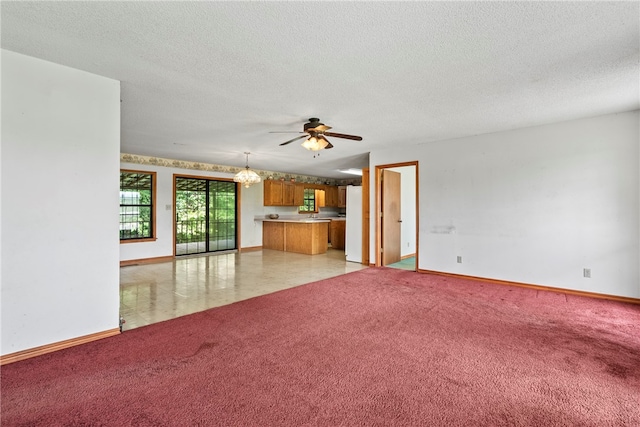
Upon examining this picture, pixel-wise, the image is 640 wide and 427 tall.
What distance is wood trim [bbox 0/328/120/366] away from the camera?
2.28 m

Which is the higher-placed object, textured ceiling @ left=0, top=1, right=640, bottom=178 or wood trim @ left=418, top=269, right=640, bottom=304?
textured ceiling @ left=0, top=1, right=640, bottom=178

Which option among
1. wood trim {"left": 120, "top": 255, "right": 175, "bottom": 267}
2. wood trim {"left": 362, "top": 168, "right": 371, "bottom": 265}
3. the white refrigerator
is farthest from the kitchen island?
wood trim {"left": 120, "top": 255, "right": 175, "bottom": 267}

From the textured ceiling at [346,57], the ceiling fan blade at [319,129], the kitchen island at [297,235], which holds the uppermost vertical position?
the textured ceiling at [346,57]

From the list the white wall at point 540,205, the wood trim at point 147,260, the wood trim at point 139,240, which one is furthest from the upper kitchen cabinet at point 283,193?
the white wall at point 540,205

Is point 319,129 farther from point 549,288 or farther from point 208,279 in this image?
point 549,288

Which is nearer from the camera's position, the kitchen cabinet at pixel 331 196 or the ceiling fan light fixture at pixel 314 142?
the ceiling fan light fixture at pixel 314 142

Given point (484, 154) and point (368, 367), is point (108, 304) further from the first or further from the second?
point (484, 154)

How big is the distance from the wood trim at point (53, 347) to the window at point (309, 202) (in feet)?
25.6

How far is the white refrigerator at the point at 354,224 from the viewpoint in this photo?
6.69 meters

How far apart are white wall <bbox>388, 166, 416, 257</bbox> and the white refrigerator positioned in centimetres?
112

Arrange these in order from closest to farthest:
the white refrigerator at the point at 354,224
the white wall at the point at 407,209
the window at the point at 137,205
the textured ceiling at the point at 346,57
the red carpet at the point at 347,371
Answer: the red carpet at the point at 347,371, the textured ceiling at the point at 346,57, the window at the point at 137,205, the white refrigerator at the point at 354,224, the white wall at the point at 407,209

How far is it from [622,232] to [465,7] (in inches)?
156

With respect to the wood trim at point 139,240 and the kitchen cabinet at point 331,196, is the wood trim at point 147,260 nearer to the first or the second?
the wood trim at point 139,240

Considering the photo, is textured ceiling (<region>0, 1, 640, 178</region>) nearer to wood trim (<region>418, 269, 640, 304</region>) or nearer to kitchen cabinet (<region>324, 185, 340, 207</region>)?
wood trim (<region>418, 269, 640, 304</region>)
